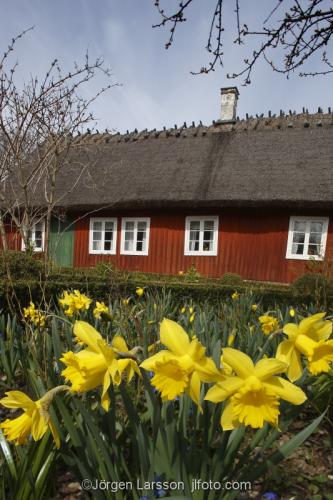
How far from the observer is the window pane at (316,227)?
1114cm

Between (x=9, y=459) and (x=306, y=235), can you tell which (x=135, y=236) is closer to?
(x=306, y=235)

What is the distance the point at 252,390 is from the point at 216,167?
12.6 m

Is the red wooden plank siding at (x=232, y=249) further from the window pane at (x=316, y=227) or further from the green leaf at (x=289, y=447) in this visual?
the green leaf at (x=289, y=447)

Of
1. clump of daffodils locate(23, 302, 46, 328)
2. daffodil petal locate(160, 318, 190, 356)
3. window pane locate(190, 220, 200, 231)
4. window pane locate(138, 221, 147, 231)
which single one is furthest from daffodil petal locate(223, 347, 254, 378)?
window pane locate(138, 221, 147, 231)

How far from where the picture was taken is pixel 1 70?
8.10 meters

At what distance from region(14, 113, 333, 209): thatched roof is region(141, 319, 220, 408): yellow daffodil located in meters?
10.9

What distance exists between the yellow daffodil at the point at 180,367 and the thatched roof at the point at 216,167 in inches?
427

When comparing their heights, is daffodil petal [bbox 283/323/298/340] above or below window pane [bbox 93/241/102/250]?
above

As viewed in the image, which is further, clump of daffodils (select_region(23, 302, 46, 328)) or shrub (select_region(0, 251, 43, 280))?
shrub (select_region(0, 251, 43, 280))

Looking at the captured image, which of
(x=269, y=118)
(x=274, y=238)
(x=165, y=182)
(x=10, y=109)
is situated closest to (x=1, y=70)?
(x=10, y=109)

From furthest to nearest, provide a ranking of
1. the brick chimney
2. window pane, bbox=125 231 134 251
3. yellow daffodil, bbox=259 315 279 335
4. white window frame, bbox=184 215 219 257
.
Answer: the brick chimney
window pane, bbox=125 231 134 251
white window frame, bbox=184 215 219 257
yellow daffodil, bbox=259 315 279 335

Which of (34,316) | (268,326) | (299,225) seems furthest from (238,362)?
(299,225)

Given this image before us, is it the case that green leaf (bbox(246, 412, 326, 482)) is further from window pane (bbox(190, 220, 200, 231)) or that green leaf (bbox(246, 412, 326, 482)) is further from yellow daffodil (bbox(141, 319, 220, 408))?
window pane (bbox(190, 220, 200, 231))

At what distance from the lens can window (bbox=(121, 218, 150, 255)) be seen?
511 inches
